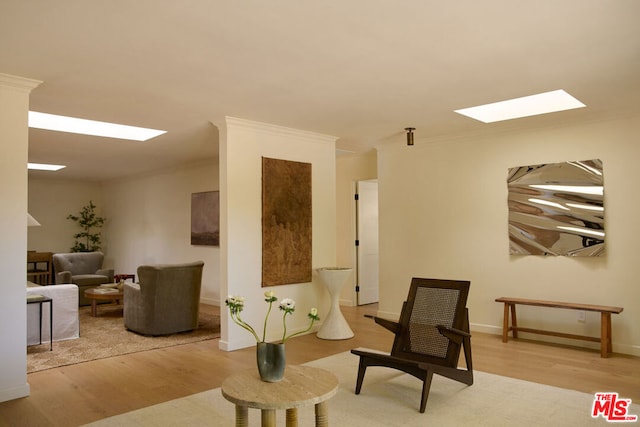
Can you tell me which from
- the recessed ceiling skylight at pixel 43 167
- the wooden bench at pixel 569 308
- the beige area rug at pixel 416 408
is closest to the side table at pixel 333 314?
the beige area rug at pixel 416 408

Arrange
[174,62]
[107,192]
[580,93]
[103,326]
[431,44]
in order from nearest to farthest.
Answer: [431,44] < [174,62] < [580,93] < [103,326] < [107,192]

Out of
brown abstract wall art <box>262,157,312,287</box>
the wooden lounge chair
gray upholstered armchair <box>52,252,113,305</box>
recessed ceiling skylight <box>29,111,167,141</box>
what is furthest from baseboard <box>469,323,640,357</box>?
gray upholstered armchair <box>52,252,113,305</box>

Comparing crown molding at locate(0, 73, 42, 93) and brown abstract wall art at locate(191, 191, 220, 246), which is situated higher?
crown molding at locate(0, 73, 42, 93)

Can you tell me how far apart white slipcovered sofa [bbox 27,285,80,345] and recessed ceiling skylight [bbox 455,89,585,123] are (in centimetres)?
480

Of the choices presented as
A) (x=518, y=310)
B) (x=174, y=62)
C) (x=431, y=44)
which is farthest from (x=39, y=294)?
(x=518, y=310)

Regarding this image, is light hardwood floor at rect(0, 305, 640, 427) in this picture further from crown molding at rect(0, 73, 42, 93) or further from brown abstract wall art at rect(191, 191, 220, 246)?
brown abstract wall art at rect(191, 191, 220, 246)

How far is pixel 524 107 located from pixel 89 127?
4952 mm

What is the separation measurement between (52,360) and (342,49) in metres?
3.93

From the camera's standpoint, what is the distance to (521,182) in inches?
208

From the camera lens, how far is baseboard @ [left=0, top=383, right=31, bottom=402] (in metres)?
3.38

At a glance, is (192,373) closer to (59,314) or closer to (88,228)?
(59,314)

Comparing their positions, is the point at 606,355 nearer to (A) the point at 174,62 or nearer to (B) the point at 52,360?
(A) the point at 174,62

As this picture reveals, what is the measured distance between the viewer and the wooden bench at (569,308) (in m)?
4.44

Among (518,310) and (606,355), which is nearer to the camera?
(606,355)
